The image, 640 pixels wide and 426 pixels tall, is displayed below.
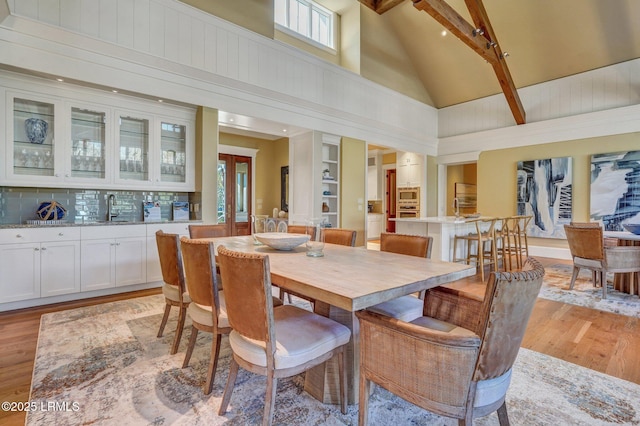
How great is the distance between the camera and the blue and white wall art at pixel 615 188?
5621 mm

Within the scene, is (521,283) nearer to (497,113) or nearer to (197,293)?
(197,293)

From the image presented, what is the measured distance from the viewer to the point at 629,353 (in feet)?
7.79

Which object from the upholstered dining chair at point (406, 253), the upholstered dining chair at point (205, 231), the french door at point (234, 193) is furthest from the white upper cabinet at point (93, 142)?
the upholstered dining chair at point (406, 253)

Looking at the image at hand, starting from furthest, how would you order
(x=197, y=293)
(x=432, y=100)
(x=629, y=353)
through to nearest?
(x=432, y=100) < (x=629, y=353) < (x=197, y=293)

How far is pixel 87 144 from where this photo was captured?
12.3 feet

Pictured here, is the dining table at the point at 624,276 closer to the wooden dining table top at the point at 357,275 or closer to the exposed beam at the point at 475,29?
the wooden dining table top at the point at 357,275

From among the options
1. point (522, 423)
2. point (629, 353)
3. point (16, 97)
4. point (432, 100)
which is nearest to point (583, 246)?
point (629, 353)

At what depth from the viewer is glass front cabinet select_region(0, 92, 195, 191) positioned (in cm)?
334

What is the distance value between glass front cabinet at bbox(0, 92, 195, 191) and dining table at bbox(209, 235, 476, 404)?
2.86 meters

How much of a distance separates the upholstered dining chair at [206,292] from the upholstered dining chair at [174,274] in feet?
0.96

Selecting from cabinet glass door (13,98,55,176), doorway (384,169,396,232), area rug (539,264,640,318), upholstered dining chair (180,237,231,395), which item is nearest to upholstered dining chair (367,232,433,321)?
upholstered dining chair (180,237,231,395)

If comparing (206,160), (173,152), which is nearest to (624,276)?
(206,160)

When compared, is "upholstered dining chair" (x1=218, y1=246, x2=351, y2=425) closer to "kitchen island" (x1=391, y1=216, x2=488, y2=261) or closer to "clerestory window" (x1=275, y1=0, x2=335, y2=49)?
"kitchen island" (x1=391, y1=216, x2=488, y2=261)

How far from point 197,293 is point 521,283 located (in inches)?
66.7
